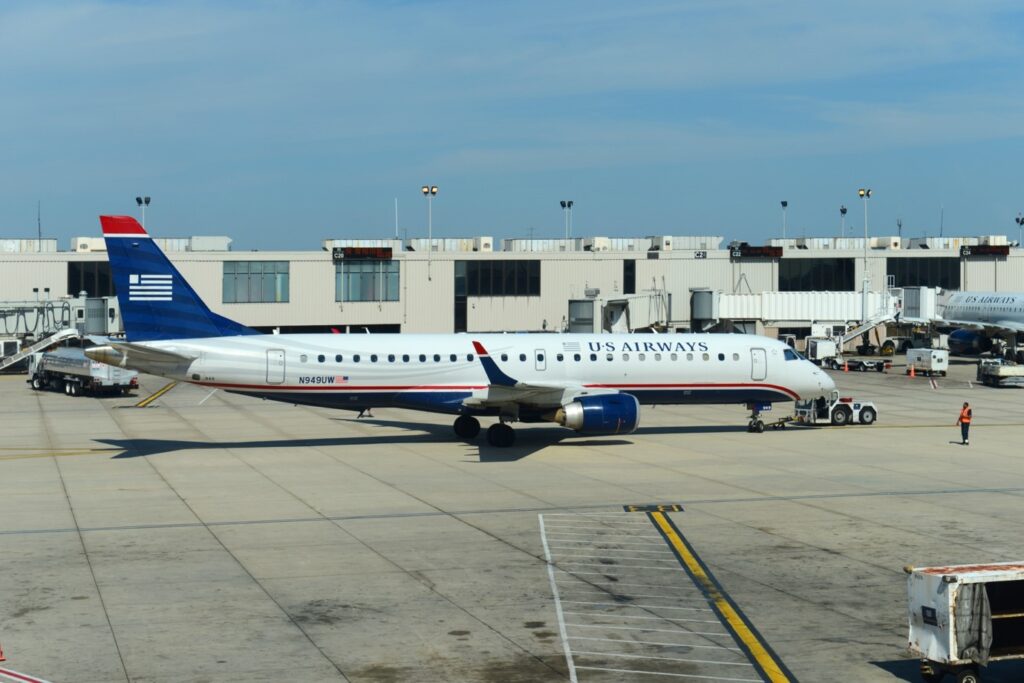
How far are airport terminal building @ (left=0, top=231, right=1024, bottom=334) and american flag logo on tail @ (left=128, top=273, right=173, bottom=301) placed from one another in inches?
1816

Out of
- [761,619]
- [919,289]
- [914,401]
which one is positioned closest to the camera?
[761,619]

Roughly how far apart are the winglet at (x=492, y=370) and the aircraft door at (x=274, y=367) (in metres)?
6.80

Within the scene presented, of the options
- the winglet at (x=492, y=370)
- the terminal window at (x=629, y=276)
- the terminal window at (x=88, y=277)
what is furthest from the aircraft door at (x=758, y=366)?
the terminal window at (x=88, y=277)

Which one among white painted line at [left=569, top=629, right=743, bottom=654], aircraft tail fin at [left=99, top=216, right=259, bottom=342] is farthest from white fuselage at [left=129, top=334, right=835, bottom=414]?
white painted line at [left=569, top=629, right=743, bottom=654]

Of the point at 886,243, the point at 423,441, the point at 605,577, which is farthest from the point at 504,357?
the point at 886,243

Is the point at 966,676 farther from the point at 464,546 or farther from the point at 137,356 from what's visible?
the point at 137,356

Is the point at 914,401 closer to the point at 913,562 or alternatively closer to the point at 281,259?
the point at 913,562

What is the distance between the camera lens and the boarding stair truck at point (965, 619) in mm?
15602

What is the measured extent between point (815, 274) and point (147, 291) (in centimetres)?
7521

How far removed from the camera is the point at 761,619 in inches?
779

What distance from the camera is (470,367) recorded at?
142ft

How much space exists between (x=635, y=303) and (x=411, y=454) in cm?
4808

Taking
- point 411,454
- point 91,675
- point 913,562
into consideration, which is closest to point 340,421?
point 411,454

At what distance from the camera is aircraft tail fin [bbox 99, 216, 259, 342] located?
40.2 m
